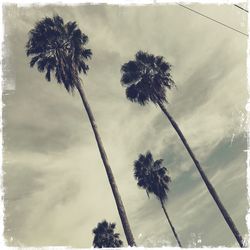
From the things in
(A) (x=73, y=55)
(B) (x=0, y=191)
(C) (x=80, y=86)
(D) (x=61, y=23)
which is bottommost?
(B) (x=0, y=191)

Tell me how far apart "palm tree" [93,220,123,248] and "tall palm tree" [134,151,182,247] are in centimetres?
613

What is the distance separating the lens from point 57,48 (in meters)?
20.2

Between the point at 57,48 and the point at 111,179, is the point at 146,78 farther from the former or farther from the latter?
the point at 111,179

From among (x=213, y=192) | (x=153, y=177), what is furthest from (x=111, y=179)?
(x=153, y=177)

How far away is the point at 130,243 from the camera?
12.5m

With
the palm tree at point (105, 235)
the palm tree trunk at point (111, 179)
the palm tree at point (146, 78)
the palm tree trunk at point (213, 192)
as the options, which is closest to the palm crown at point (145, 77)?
the palm tree at point (146, 78)

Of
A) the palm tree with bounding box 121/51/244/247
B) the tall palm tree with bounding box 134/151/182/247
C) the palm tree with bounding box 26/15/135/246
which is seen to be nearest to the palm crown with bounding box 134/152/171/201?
the tall palm tree with bounding box 134/151/182/247

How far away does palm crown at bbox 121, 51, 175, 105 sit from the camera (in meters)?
25.5

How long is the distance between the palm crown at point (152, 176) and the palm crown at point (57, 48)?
812 inches

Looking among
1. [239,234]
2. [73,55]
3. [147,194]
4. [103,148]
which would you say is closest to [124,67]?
[73,55]

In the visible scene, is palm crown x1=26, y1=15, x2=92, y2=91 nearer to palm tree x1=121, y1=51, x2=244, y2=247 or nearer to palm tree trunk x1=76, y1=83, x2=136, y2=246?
palm tree trunk x1=76, y1=83, x2=136, y2=246

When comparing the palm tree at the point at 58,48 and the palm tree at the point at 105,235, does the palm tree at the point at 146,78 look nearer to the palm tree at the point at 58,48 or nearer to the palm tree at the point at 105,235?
the palm tree at the point at 58,48

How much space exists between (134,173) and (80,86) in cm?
2160

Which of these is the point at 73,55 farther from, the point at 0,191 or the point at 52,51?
the point at 0,191
